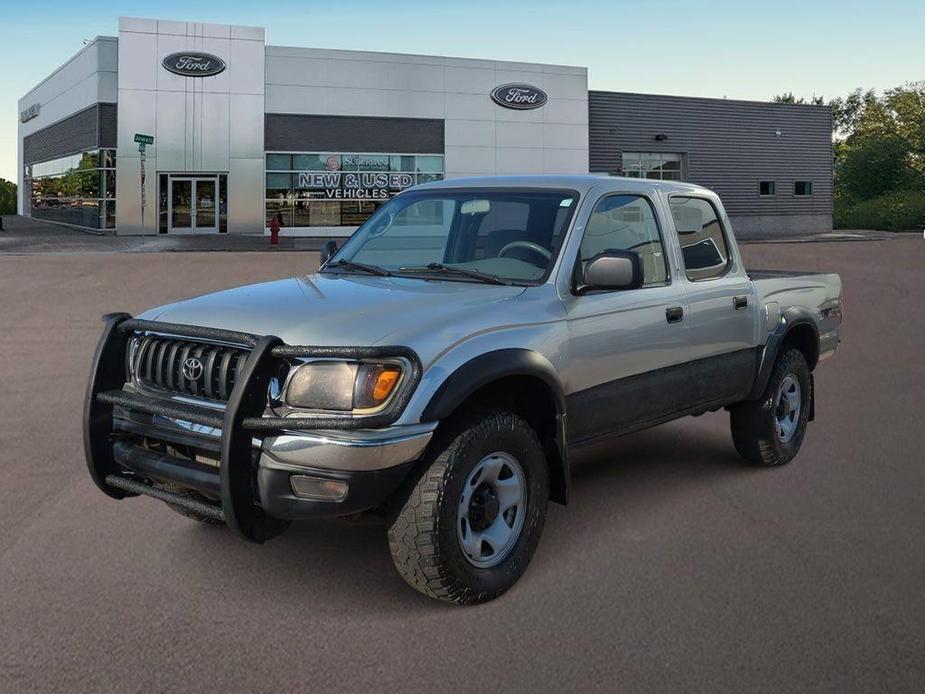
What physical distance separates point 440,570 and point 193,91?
38.0m

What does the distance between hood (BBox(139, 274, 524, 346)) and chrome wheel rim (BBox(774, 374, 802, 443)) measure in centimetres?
286

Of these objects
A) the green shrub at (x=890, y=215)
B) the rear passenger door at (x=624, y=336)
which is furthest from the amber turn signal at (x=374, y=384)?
the green shrub at (x=890, y=215)

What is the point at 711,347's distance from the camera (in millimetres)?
6156

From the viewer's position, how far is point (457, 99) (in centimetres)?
4300

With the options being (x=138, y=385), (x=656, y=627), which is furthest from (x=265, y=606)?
(x=656, y=627)

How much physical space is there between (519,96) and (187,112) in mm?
13633

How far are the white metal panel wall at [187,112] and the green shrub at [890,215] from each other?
35681 millimetres

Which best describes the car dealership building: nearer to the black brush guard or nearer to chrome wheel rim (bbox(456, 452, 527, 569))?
the black brush guard

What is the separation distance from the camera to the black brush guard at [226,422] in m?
4.03

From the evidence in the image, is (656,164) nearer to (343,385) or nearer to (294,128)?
(294,128)

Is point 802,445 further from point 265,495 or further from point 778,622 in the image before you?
point 265,495

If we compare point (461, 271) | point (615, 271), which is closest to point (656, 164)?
point (461, 271)

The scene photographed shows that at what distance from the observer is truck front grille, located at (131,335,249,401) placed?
170 inches

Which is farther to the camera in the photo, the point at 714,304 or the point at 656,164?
the point at 656,164
